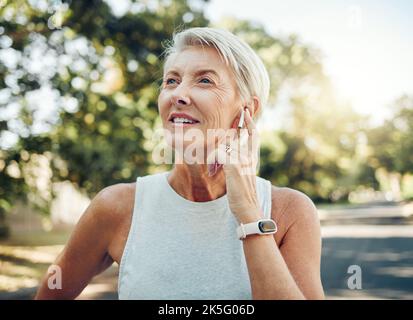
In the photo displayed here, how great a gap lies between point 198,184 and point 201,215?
0.35 feet

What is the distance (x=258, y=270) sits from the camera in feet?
3.67

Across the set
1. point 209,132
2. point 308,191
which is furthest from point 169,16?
point 308,191

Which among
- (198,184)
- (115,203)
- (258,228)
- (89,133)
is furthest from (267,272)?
(89,133)

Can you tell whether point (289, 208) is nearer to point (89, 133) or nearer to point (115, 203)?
point (115, 203)

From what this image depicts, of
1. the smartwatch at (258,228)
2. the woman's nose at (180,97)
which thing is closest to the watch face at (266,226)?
the smartwatch at (258,228)

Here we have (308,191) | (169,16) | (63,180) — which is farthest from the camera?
(308,191)

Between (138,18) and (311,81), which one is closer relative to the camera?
(138,18)

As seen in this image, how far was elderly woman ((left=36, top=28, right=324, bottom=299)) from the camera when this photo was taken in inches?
48.3

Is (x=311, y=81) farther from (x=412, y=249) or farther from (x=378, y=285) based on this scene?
(x=378, y=285)

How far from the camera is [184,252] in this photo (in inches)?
50.3

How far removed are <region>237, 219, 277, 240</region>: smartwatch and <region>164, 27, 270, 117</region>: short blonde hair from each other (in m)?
0.40

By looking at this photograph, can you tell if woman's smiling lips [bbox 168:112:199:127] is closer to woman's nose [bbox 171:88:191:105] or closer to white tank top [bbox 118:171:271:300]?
woman's nose [bbox 171:88:191:105]

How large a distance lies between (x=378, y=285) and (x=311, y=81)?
2318 centimetres

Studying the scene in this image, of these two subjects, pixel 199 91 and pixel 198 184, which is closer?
pixel 199 91
